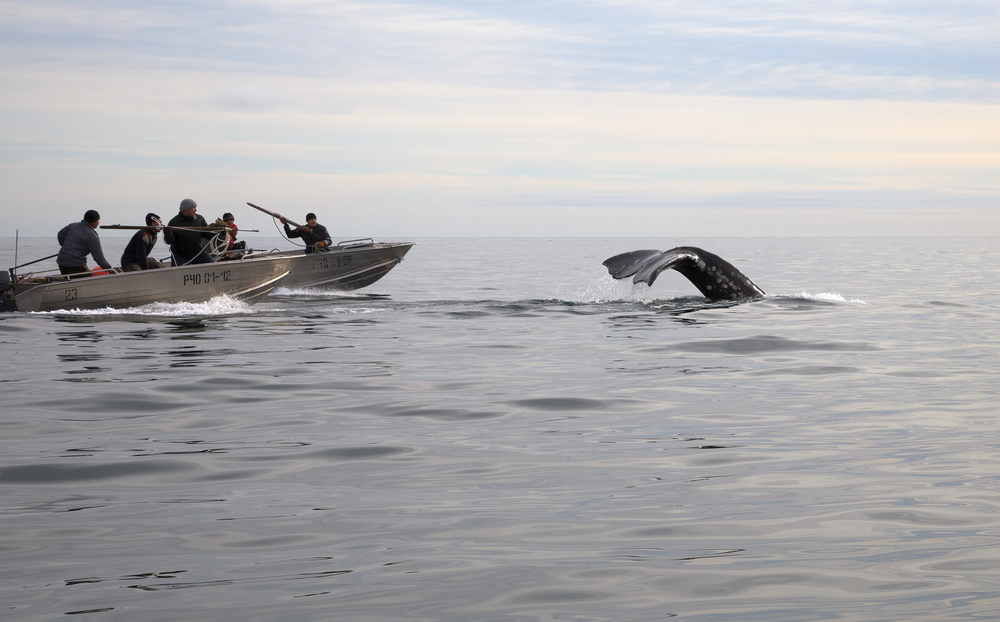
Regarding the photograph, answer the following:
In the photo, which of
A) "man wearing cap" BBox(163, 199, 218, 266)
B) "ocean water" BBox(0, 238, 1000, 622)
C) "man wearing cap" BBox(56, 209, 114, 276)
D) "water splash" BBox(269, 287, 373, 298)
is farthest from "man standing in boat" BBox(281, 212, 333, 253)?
"ocean water" BBox(0, 238, 1000, 622)

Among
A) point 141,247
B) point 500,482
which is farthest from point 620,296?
point 500,482

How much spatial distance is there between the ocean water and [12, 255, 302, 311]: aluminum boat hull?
504cm

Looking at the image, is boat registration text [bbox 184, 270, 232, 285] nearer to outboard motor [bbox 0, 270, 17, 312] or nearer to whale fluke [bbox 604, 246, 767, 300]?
outboard motor [bbox 0, 270, 17, 312]

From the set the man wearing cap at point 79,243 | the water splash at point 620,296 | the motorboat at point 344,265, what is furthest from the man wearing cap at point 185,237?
the water splash at point 620,296

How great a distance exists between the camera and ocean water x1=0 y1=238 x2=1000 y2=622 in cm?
401

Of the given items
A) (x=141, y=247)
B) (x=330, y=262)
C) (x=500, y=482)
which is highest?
(x=141, y=247)

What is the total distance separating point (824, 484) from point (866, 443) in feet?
4.95

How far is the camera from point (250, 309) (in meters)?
20.6

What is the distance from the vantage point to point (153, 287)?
1895 cm

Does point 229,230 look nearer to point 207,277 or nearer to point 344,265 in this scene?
point 207,277

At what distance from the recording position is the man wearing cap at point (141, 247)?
62.9 ft

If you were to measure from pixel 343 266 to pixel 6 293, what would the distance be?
31.2 feet

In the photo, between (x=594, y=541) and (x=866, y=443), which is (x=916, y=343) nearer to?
(x=866, y=443)

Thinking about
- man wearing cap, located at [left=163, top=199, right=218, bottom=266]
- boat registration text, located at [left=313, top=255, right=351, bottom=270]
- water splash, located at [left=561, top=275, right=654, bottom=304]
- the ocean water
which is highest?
man wearing cap, located at [left=163, top=199, right=218, bottom=266]
